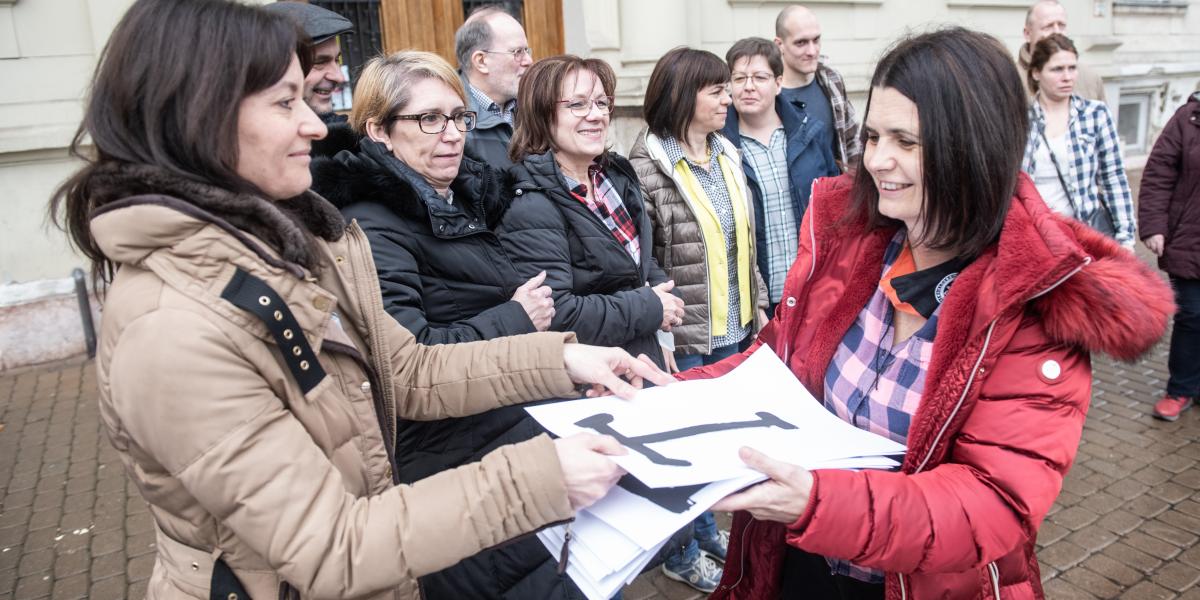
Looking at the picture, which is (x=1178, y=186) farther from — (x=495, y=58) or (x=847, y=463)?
(x=847, y=463)

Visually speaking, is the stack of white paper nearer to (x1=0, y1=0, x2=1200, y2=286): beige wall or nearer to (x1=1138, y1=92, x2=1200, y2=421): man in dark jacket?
(x1=0, y1=0, x2=1200, y2=286): beige wall

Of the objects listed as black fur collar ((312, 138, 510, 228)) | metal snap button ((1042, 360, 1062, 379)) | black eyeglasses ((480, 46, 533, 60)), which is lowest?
metal snap button ((1042, 360, 1062, 379))

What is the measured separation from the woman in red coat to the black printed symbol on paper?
0.19m

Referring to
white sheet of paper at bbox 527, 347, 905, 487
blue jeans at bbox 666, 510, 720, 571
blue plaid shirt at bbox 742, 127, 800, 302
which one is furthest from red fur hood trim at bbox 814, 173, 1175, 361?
blue plaid shirt at bbox 742, 127, 800, 302

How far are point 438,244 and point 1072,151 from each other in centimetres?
385

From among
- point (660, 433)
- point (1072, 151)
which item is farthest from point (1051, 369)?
point (1072, 151)

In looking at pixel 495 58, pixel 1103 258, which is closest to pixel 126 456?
pixel 1103 258

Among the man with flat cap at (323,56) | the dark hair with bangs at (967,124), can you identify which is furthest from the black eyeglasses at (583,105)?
the dark hair with bangs at (967,124)

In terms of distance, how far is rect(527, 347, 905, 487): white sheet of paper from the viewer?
4.61ft

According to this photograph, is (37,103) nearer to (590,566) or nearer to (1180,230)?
(590,566)

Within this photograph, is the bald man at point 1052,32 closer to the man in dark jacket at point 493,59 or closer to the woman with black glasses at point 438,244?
the man in dark jacket at point 493,59

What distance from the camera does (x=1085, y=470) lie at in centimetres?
405

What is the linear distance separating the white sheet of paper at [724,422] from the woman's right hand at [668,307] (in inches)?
36.1

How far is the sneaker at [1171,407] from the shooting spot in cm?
459
